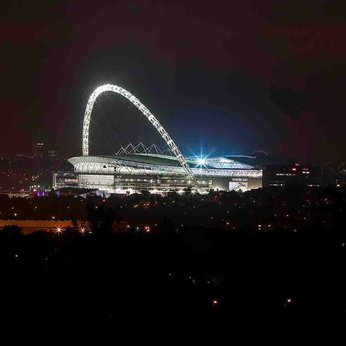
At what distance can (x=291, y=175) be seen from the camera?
3757 inches

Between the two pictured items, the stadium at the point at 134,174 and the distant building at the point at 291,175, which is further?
the distant building at the point at 291,175

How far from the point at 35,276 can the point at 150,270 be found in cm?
302

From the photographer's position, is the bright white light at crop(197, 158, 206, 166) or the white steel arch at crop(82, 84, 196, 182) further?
the bright white light at crop(197, 158, 206, 166)

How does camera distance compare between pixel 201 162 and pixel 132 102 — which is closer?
pixel 132 102

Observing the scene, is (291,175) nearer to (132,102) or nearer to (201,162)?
(201,162)

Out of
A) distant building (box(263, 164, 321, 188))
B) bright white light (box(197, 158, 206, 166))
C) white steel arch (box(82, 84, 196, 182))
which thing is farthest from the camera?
distant building (box(263, 164, 321, 188))

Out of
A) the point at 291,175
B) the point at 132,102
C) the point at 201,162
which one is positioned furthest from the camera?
the point at 291,175

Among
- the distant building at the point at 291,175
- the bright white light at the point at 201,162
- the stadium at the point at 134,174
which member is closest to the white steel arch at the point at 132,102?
the stadium at the point at 134,174

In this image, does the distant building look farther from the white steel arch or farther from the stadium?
the white steel arch

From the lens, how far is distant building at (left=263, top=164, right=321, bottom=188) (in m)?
93.2

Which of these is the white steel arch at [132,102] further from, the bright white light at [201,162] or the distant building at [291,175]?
the distant building at [291,175]

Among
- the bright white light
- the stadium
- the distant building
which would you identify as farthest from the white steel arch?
the distant building

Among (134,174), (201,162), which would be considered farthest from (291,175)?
(134,174)

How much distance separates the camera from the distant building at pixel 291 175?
93.2 meters
